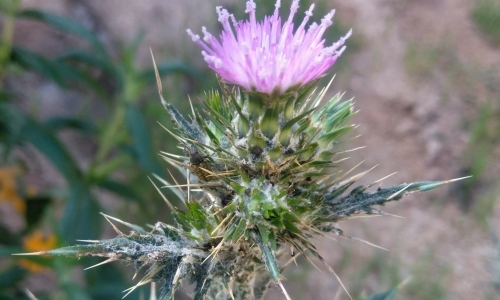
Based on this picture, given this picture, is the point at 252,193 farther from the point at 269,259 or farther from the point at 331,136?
the point at 331,136

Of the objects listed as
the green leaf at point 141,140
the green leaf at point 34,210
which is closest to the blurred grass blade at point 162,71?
the green leaf at point 141,140

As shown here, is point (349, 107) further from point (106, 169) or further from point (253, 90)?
point (106, 169)

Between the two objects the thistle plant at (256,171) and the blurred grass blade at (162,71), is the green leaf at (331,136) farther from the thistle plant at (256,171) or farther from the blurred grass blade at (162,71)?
the blurred grass blade at (162,71)

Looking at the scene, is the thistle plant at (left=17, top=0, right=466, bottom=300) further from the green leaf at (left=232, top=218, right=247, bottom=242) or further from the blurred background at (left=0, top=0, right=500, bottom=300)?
the blurred background at (left=0, top=0, right=500, bottom=300)

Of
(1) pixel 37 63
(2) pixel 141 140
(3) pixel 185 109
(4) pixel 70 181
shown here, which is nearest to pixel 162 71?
(2) pixel 141 140

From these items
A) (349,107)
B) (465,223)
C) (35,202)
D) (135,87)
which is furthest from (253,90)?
(465,223)

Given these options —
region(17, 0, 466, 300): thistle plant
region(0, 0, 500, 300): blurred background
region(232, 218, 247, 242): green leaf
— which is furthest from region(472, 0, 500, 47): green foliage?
region(232, 218, 247, 242): green leaf

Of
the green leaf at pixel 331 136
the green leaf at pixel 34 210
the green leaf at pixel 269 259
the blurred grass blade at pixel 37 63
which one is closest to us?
the green leaf at pixel 269 259
